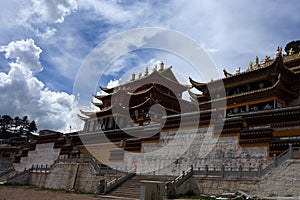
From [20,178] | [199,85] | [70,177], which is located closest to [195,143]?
[199,85]

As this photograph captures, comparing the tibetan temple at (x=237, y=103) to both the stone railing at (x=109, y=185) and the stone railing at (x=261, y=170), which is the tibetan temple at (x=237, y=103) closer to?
the stone railing at (x=261, y=170)

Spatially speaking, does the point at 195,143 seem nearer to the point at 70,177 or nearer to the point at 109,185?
the point at 109,185

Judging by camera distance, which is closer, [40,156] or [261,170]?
[261,170]

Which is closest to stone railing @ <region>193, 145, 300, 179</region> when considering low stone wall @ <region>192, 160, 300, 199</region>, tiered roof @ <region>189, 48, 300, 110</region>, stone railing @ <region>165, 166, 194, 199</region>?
low stone wall @ <region>192, 160, 300, 199</region>

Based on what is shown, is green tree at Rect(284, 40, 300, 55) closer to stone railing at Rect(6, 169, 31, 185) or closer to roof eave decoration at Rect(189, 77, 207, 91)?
roof eave decoration at Rect(189, 77, 207, 91)

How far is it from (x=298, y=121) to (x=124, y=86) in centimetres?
2812

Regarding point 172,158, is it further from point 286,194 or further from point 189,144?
point 286,194

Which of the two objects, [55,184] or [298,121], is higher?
[298,121]

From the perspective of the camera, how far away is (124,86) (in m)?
42.5

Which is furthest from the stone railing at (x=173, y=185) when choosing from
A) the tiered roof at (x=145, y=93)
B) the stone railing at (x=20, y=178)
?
the stone railing at (x=20, y=178)

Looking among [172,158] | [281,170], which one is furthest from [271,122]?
[172,158]

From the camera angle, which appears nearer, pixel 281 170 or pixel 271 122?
pixel 281 170

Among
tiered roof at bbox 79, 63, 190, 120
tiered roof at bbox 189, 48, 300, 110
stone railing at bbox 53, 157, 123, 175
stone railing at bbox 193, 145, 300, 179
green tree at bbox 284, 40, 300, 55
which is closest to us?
stone railing at bbox 193, 145, 300, 179

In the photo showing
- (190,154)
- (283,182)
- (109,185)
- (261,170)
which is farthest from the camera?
(190,154)
